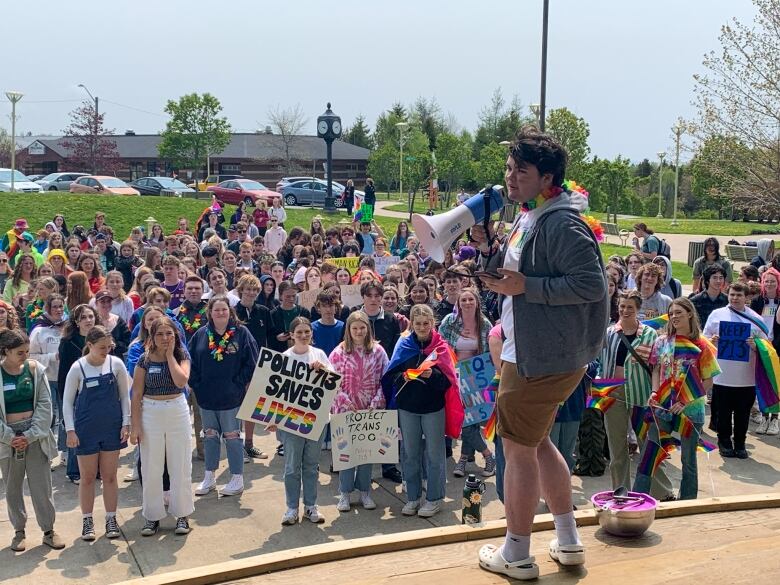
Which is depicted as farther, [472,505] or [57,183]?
[57,183]

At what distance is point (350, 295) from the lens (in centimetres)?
1208

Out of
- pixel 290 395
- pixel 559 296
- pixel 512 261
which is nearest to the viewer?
pixel 559 296

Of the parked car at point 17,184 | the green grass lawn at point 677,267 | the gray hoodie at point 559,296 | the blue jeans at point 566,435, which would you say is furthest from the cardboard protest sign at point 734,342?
the parked car at point 17,184

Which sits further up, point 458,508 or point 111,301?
point 111,301

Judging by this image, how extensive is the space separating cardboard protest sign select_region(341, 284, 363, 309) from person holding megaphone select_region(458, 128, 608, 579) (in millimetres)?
7761

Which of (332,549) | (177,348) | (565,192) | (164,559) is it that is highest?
(565,192)

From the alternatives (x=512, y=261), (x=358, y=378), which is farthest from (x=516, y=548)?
(x=358, y=378)

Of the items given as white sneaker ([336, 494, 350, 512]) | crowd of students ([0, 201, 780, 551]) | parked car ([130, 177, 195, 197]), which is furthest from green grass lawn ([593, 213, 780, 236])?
white sneaker ([336, 494, 350, 512])

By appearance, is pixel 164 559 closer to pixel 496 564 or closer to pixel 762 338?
pixel 496 564

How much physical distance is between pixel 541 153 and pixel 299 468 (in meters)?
4.51

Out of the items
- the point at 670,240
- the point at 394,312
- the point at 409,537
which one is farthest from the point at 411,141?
the point at 409,537

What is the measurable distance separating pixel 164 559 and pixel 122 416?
1.24 metres

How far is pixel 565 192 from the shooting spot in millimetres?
4141

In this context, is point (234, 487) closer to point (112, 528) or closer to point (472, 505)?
point (112, 528)
